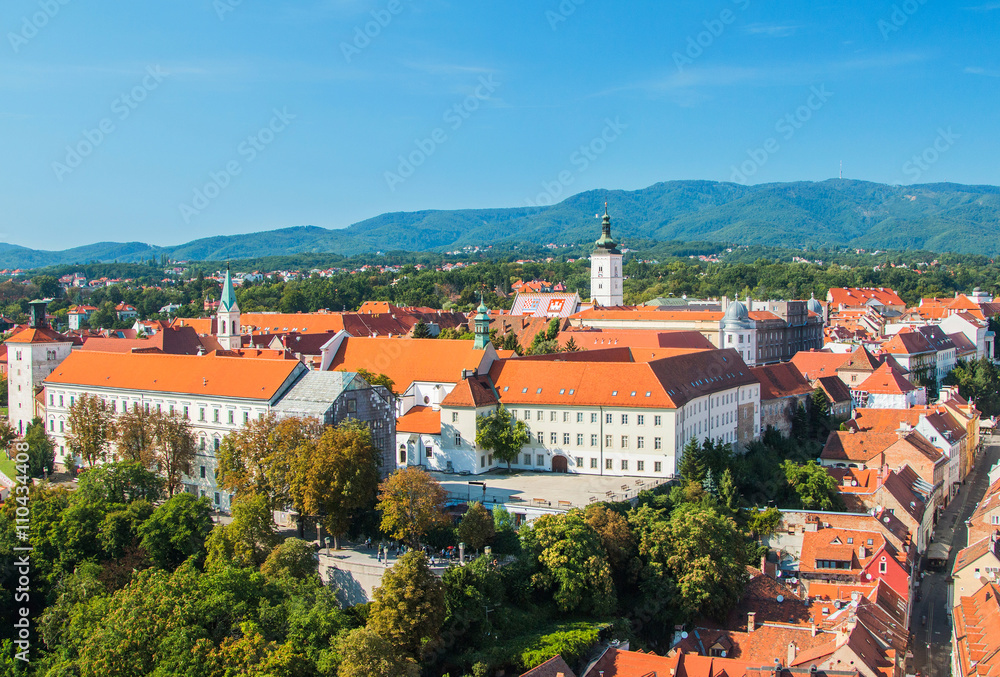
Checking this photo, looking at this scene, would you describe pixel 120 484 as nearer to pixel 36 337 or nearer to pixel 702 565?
pixel 702 565

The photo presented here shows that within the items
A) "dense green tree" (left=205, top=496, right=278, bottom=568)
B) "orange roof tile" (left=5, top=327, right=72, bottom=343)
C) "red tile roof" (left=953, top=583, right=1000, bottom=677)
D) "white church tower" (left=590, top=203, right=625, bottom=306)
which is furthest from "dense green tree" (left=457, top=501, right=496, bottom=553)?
"white church tower" (left=590, top=203, right=625, bottom=306)

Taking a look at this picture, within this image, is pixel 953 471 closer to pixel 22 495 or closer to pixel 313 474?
pixel 313 474

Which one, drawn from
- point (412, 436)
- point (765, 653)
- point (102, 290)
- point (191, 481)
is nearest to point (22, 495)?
point (191, 481)

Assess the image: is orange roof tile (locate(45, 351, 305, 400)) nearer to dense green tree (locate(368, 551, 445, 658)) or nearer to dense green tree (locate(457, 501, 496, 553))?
dense green tree (locate(457, 501, 496, 553))

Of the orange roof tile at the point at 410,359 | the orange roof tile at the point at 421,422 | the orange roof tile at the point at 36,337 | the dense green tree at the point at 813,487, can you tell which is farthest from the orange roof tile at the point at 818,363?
the orange roof tile at the point at 36,337

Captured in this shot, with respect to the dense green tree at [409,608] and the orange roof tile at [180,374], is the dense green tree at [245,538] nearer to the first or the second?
the dense green tree at [409,608]

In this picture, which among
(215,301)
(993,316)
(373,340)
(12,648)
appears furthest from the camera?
(215,301)
